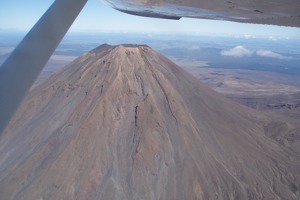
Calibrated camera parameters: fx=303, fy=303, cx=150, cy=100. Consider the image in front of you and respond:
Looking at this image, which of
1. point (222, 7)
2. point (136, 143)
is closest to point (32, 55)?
point (222, 7)

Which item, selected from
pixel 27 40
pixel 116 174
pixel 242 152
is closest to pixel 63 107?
pixel 116 174

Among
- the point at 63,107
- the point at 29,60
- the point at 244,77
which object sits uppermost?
the point at 29,60

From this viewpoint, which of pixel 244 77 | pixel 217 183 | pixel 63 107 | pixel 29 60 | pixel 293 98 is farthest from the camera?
pixel 244 77

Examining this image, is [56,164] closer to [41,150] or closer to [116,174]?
[41,150]

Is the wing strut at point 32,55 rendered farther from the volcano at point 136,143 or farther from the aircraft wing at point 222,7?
the volcano at point 136,143

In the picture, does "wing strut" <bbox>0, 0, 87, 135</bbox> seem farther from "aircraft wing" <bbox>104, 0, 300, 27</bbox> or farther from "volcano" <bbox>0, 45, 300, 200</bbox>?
"volcano" <bbox>0, 45, 300, 200</bbox>

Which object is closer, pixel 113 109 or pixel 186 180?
pixel 186 180

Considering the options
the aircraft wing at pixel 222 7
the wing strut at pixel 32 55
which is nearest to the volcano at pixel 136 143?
the aircraft wing at pixel 222 7
